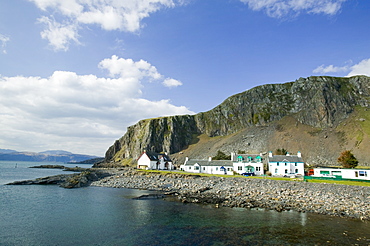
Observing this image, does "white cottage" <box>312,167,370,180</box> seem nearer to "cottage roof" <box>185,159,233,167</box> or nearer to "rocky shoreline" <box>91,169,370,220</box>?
"rocky shoreline" <box>91,169,370,220</box>

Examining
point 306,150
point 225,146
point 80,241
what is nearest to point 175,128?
point 225,146

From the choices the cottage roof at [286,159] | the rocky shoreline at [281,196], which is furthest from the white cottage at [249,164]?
the rocky shoreline at [281,196]

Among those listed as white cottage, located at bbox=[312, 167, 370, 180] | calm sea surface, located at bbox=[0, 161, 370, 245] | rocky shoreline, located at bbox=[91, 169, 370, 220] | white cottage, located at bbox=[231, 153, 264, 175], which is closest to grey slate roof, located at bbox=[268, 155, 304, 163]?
white cottage, located at bbox=[231, 153, 264, 175]

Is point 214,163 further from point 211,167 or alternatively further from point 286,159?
point 286,159

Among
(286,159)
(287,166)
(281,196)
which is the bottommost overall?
(281,196)

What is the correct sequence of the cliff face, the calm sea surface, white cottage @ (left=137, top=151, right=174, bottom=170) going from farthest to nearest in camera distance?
the cliff face
white cottage @ (left=137, top=151, right=174, bottom=170)
the calm sea surface

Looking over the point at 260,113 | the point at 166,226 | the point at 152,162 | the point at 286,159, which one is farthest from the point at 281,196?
the point at 260,113

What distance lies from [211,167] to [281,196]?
126 ft

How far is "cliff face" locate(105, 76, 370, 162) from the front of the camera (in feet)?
462

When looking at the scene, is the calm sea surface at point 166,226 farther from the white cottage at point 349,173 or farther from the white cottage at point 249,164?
the white cottage at point 249,164

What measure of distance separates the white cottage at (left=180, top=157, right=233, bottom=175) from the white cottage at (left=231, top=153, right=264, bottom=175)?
2342mm

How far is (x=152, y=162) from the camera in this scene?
88688 millimetres

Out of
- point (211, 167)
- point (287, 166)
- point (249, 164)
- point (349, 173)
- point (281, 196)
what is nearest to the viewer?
point (281, 196)

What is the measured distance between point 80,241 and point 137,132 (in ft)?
551
